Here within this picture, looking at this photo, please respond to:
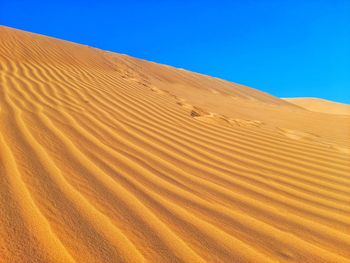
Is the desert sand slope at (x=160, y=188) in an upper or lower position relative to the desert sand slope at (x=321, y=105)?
lower

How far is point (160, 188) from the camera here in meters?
2.50

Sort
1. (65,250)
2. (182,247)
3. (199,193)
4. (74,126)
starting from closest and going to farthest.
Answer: (65,250)
(182,247)
(199,193)
(74,126)

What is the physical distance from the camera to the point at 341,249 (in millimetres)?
1906

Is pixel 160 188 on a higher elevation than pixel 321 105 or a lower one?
lower

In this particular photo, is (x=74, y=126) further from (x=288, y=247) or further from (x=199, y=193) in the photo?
(x=288, y=247)

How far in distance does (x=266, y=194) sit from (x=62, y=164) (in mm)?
1488

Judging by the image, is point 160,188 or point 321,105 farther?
point 321,105

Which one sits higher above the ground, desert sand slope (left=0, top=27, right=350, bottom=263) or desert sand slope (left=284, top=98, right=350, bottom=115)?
desert sand slope (left=284, top=98, right=350, bottom=115)

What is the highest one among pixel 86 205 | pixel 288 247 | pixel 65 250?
pixel 288 247

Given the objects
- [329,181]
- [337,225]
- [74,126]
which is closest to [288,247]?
[337,225]

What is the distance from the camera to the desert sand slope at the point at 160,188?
1.77m

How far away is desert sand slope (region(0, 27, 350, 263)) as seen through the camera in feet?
5.81

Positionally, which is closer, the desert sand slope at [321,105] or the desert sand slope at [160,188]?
the desert sand slope at [160,188]

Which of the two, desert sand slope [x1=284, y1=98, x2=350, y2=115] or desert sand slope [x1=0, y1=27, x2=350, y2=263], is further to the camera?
desert sand slope [x1=284, y1=98, x2=350, y2=115]
